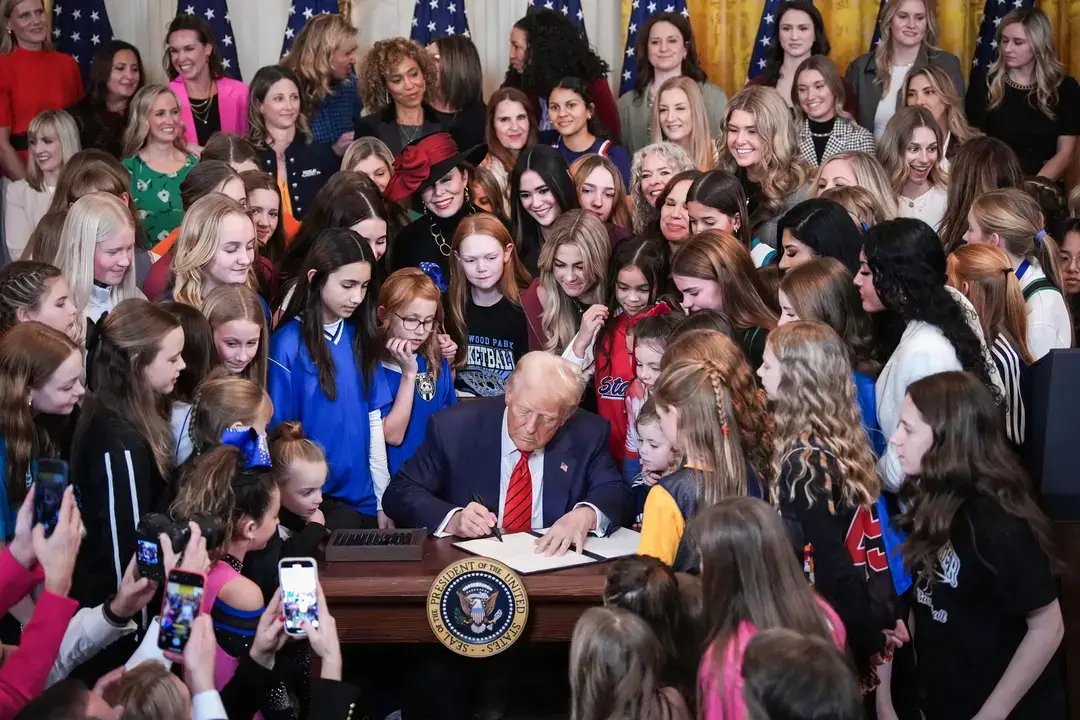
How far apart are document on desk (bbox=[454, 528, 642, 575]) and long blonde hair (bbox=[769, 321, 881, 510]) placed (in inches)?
25.4

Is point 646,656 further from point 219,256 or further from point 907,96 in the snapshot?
point 907,96

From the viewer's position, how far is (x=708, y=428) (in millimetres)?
3762

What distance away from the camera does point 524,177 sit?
6020mm

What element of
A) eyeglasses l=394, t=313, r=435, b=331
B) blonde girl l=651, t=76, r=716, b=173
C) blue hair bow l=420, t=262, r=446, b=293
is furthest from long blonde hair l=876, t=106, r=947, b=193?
eyeglasses l=394, t=313, r=435, b=331

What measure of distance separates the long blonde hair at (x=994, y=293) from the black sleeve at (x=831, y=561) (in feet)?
4.95

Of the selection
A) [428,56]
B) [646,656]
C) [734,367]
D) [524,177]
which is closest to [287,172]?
[428,56]

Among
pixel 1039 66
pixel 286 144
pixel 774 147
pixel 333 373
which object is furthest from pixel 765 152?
pixel 286 144

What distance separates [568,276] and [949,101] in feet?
8.83

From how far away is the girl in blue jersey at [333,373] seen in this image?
508 centimetres

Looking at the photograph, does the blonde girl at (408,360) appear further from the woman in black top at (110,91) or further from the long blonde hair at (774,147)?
the woman in black top at (110,91)

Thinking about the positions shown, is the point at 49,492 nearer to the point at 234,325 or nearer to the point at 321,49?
the point at 234,325

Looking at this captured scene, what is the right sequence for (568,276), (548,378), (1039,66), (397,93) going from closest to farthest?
(548,378) → (568,276) → (397,93) → (1039,66)

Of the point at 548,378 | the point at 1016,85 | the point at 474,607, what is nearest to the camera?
the point at 474,607

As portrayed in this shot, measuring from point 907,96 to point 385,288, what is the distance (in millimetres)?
3294
